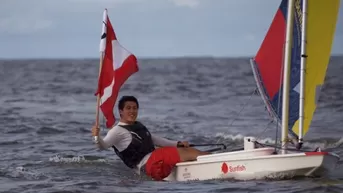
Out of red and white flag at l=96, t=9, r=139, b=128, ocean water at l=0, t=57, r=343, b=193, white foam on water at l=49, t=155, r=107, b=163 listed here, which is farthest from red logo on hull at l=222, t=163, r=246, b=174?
white foam on water at l=49, t=155, r=107, b=163

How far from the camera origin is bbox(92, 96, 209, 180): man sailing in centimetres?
1248

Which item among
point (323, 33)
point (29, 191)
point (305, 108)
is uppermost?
point (323, 33)

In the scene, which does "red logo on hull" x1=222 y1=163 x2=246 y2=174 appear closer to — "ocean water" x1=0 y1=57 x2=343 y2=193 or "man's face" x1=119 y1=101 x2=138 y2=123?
"ocean water" x1=0 y1=57 x2=343 y2=193

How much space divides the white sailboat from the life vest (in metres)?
0.57

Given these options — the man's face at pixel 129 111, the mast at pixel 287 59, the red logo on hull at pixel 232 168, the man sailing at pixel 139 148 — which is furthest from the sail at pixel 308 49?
the man's face at pixel 129 111

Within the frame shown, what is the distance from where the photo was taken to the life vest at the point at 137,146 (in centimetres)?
1276

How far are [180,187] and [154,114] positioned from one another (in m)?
15.3

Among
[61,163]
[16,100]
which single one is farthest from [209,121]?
[16,100]

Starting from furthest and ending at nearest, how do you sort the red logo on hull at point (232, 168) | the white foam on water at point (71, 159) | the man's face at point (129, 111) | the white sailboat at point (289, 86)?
the white foam on water at point (71, 159)
the man's face at point (129, 111)
the red logo on hull at point (232, 168)
the white sailboat at point (289, 86)

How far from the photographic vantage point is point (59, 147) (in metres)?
18.5

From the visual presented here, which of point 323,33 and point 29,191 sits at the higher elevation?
point 323,33

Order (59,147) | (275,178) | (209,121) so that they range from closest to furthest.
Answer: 1. (275,178)
2. (59,147)
3. (209,121)

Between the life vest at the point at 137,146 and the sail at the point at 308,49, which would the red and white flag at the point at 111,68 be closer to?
the life vest at the point at 137,146

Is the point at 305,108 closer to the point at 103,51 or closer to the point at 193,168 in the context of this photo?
the point at 193,168
